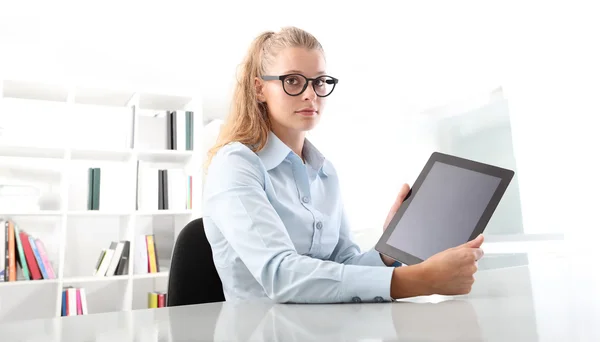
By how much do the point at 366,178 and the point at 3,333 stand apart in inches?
192

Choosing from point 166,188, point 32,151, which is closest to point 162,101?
point 166,188

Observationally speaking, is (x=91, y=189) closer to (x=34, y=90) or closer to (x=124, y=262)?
(x=124, y=262)

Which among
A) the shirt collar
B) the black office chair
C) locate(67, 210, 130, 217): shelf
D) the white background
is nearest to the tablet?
the shirt collar

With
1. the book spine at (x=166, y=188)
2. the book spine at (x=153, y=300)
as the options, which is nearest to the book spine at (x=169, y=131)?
the book spine at (x=166, y=188)

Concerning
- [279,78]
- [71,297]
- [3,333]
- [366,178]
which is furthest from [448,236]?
[366,178]

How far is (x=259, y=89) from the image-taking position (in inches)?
47.2

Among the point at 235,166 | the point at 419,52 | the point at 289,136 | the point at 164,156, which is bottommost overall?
the point at 235,166

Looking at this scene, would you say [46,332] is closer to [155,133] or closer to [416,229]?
[416,229]

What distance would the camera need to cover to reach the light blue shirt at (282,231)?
708 millimetres

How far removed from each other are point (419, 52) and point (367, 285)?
358cm

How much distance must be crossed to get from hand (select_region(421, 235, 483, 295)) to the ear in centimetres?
68

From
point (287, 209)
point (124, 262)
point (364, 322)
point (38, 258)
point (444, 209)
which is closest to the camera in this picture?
point (364, 322)

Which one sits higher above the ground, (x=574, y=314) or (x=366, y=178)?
(x=366, y=178)

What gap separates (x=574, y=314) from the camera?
1.59 ft
